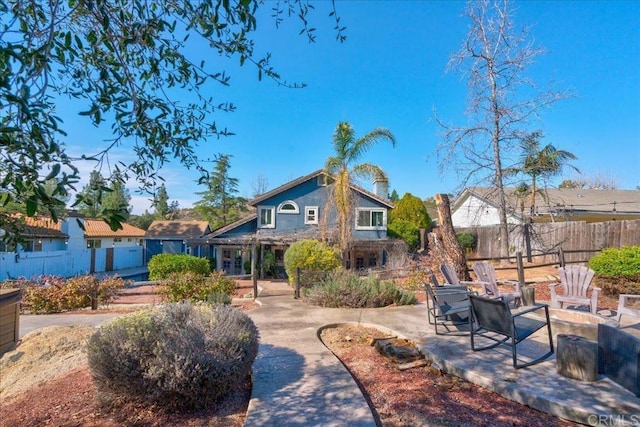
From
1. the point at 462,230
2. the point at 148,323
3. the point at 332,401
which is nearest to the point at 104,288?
the point at 148,323

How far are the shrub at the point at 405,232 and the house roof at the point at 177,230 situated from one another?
1649 cm

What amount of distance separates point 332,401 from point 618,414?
8.64ft

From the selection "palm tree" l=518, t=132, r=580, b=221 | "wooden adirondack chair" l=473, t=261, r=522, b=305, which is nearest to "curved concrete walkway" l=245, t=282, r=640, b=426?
"wooden adirondack chair" l=473, t=261, r=522, b=305

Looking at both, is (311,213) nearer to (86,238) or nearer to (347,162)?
(347,162)

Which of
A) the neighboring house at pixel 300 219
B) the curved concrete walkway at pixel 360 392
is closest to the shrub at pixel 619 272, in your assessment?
the curved concrete walkway at pixel 360 392

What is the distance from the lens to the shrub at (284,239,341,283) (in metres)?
13.3

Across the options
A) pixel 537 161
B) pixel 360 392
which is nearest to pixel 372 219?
pixel 537 161

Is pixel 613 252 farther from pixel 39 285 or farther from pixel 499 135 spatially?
pixel 39 285

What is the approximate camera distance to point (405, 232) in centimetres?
2355

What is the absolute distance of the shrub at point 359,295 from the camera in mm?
8305

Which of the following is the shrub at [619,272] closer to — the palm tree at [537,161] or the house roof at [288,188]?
the palm tree at [537,161]

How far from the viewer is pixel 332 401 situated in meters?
3.62

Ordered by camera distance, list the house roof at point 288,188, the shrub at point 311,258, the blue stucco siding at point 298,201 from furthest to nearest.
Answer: the blue stucco siding at point 298,201
the house roof at point 288,188
the shrub at point 311,258

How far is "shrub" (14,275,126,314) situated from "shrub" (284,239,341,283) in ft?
19.4
